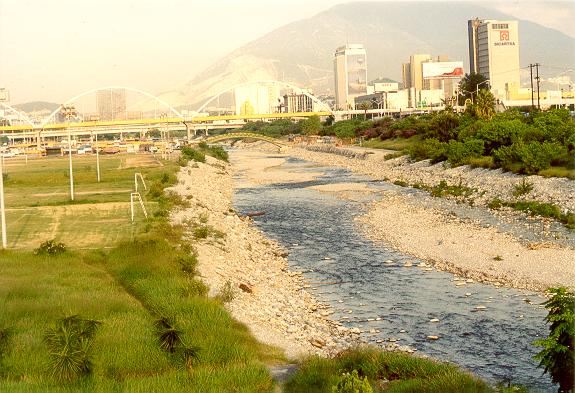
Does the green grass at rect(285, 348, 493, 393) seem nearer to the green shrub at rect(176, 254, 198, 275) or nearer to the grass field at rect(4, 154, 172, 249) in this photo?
the green shrub at rect(176, 254, 198, 275)

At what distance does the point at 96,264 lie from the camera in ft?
64.9

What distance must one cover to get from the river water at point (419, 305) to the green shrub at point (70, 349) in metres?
5.75

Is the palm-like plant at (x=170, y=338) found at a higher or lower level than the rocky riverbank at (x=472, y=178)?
lower

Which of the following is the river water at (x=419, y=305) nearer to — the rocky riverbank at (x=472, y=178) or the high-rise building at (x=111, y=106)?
the rocky riverbank at (x=472, y=178)

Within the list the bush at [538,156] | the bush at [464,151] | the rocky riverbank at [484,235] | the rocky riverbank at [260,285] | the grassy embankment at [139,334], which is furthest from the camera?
the bush at [464,151]

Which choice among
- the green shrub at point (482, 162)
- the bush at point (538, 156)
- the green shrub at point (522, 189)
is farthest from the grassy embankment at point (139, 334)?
the green shrub at point (482, 162)

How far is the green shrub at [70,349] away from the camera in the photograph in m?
10.4

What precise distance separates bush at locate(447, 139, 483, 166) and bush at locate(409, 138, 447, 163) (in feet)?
7.28

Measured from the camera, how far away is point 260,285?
19.4 metres

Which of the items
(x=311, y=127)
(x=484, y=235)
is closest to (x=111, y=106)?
(x=311, y=127)

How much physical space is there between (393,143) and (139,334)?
7122 centimetres

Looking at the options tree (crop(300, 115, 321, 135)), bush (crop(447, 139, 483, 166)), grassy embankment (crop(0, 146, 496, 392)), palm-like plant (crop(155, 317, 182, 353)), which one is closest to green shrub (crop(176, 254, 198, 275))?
grassy embankment (crop(0, 146, 496, 392))

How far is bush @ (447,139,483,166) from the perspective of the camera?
49.0 meters

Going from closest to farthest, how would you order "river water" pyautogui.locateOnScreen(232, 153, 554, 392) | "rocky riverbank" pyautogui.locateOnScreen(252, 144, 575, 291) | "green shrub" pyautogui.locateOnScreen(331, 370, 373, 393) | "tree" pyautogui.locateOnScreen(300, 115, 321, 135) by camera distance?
"green shrub" pyautogui.locateOnScreen(331, 370, 373, 393), "river water" pyautogui.locateOnScreen(232, 153, 554, 392), "rocky riverbank" pyautogui.locateOnScreen(252, 144, 575, 291), "tree" pyautogui.locateOnScreen(300, 115, 321, 135)
